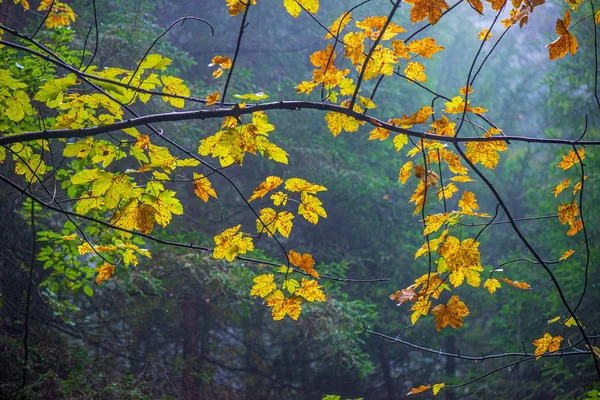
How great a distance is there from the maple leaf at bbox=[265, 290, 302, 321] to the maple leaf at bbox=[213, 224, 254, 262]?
18cm

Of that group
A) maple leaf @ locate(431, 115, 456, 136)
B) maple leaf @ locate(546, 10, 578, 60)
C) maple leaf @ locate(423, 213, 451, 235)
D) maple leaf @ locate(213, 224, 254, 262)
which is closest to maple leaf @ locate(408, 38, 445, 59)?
maple leaf @ locate(431, 115, 456, 136)

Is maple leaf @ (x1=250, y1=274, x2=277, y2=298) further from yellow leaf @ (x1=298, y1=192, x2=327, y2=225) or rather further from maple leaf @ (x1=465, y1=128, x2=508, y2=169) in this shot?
maple leaf @ (x1=465, y1=128, x2=508, y2=169)

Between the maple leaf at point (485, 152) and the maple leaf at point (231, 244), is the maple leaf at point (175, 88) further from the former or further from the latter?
the maple leaf at point (485, 152)

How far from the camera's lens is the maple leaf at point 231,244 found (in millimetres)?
1668

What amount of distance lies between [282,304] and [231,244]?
0.25 meters

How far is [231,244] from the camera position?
1686 mm

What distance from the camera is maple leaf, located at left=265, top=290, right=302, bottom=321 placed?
1.68 metres

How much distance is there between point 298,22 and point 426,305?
7463 mm

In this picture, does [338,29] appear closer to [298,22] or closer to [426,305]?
[426,305]

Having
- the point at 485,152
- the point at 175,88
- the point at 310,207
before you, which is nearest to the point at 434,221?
the point at 485,152

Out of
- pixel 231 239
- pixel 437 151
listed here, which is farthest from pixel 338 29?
pixel 231 239

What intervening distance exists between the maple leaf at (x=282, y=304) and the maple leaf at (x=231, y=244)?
18 cm

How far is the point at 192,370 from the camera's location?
5590mm

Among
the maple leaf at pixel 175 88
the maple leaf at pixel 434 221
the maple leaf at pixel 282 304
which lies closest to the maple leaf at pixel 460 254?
the maple leaf at pixel 434 221
